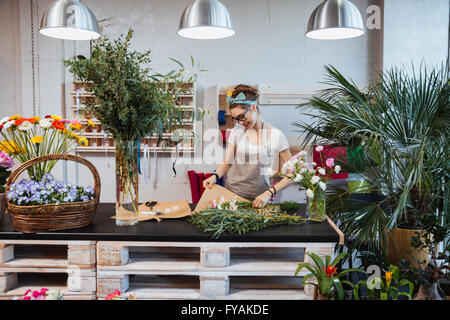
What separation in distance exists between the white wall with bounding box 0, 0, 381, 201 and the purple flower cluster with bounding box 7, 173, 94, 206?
2.78m

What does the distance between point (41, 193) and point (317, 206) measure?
4.76 feet

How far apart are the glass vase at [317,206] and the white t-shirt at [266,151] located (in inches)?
32.8

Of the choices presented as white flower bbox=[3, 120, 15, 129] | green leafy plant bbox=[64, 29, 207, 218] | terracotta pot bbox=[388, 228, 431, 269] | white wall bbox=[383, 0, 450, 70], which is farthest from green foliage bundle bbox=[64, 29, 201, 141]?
white wall bbox=[383, 0, 450, 70]

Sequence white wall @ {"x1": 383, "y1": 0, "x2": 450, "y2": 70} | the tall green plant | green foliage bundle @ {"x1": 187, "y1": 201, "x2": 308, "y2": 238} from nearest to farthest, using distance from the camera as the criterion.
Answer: green foliage bundle @ {"x1": 187, "y1": 201, "x2": 308, "y2": 238} → the tall green plant → white wall @ {"x1": 383, "y1": 0, "x2": 450, "y2": 70}

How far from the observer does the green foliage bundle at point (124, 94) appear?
1.75 m

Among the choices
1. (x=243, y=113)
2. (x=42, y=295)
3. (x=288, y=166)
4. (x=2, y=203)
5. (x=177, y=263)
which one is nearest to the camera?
(x=42, y=295)

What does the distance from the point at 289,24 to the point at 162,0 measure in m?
1.56

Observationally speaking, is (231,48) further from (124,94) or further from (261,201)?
(124,94)

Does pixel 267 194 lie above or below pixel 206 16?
below

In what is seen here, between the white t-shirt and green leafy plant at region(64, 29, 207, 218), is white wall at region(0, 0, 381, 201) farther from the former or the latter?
green leafy plant at region(64, 29, 207, 218)

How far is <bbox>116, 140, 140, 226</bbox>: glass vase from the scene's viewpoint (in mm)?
1928

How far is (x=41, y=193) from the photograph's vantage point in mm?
1780

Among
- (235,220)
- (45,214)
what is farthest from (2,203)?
(235,220)

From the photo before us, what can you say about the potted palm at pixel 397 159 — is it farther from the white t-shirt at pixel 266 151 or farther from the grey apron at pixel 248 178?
the grey apron at pixel 248 178
